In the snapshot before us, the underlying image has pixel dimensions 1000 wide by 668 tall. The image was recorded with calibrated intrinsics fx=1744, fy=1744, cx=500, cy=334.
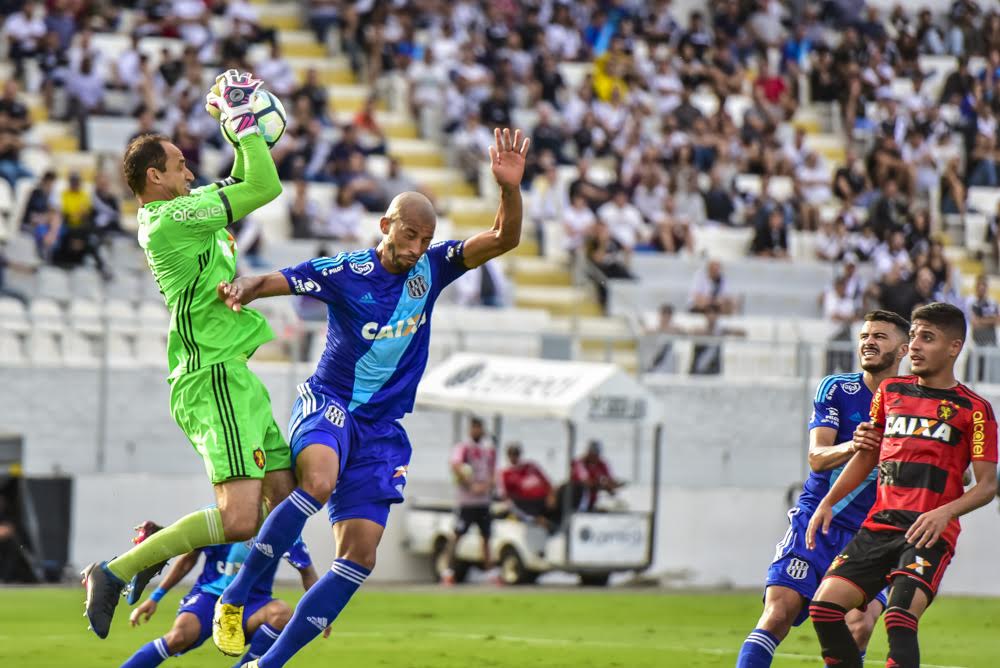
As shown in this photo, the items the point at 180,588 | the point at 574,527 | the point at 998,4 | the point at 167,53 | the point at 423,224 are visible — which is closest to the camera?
the point at 423,224

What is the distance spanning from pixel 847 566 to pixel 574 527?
11.4 meters

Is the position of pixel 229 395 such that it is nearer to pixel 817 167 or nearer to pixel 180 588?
pixel 180 588

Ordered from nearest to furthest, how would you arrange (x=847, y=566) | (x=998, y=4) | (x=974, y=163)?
(x=847, y=566) < (x=974, y=163) < (x=998, y=4)

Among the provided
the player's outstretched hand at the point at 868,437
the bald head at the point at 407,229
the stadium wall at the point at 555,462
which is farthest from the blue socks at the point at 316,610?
the stadium wall at the point at 555,462

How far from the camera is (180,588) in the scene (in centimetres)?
1752

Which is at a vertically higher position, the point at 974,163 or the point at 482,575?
the point at 974,163

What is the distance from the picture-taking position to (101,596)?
787 centimetres

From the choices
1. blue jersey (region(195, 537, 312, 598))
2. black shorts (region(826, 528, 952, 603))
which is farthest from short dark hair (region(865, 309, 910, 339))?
blue jersey (region(195, 537, 312, 598))

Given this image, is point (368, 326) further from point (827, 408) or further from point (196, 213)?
point (827, 408)

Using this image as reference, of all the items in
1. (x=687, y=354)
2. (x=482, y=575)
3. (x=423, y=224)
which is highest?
(x=423, y=224)

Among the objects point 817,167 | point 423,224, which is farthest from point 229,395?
point 817,167

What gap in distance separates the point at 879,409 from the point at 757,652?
1.24m

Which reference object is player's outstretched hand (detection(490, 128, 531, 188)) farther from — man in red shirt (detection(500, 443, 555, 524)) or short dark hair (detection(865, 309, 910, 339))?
man in red shirt (detection(500, 443, 555, 524))

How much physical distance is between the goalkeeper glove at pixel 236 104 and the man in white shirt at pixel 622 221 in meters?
15.9
